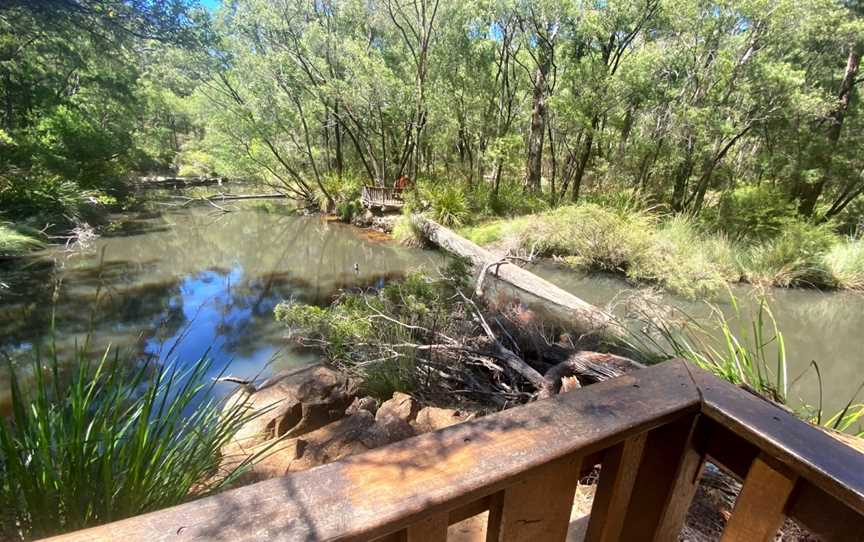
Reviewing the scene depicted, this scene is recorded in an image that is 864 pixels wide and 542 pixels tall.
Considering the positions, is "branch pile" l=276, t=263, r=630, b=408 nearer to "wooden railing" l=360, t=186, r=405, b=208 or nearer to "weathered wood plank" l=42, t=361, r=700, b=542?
"weathered wood plank" l=42, t=361, r=700, b=542

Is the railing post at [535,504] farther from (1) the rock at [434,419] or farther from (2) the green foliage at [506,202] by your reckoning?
(2) the green foliage at [506,202]

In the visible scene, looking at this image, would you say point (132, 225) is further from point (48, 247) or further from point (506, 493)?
point (506, 493)

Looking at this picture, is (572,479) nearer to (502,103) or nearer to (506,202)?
(506,202)

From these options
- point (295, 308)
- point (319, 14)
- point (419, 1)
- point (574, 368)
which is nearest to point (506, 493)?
point (574, 368)

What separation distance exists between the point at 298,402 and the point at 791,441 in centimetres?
306

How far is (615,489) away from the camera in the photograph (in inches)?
29.5

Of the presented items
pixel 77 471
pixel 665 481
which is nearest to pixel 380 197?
pixel 77 471

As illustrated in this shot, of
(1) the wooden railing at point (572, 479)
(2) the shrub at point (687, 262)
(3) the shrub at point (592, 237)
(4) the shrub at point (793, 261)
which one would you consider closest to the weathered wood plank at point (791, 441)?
(1) the wooden railing at point (572, 479)

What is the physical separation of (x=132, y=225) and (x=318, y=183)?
5747 millimetres

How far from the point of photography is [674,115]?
838cm

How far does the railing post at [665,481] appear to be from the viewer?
75 cm

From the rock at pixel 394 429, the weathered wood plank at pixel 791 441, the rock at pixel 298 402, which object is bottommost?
the rock at pixel 298 402

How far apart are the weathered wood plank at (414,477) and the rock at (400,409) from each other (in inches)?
84.3

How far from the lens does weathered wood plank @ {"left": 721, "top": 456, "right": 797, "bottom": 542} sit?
2.14 feet
